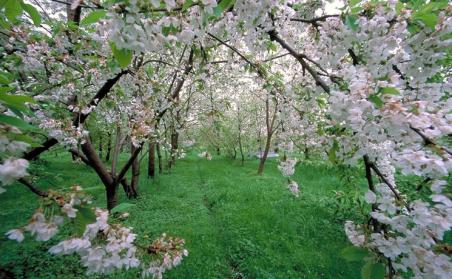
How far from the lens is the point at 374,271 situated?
1313 millimetres

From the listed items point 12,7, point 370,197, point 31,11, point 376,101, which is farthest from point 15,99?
point 370,197

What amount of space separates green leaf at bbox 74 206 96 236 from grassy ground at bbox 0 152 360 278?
172cm

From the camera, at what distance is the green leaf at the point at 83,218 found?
1241mm

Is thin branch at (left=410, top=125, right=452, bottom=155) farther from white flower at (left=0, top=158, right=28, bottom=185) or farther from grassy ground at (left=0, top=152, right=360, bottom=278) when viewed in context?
grassy ground at (left=0, top=152, right=360, bottom=278)

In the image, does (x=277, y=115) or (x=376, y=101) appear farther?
(x=277, y=115)

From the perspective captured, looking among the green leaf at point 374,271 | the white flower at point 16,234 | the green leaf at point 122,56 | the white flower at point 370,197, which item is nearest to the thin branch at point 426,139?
the white flower at point 370,197

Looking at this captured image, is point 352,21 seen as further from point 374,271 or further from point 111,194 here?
point 111,194

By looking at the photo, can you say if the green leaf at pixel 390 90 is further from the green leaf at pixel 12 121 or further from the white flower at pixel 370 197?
the green leaf at pixel 12 121

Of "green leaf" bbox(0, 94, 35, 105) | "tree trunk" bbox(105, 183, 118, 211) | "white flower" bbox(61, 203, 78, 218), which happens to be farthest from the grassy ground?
"green leaf" bbox(0, 94, 35, 105)

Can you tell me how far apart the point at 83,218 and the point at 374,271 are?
144 cm

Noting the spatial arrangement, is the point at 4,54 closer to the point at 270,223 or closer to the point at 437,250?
the point at 437,250

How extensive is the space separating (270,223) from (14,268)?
5684 millimetres

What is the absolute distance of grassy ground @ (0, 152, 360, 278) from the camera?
5.18 m

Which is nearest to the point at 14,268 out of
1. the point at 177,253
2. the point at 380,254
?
the point at 177,253
